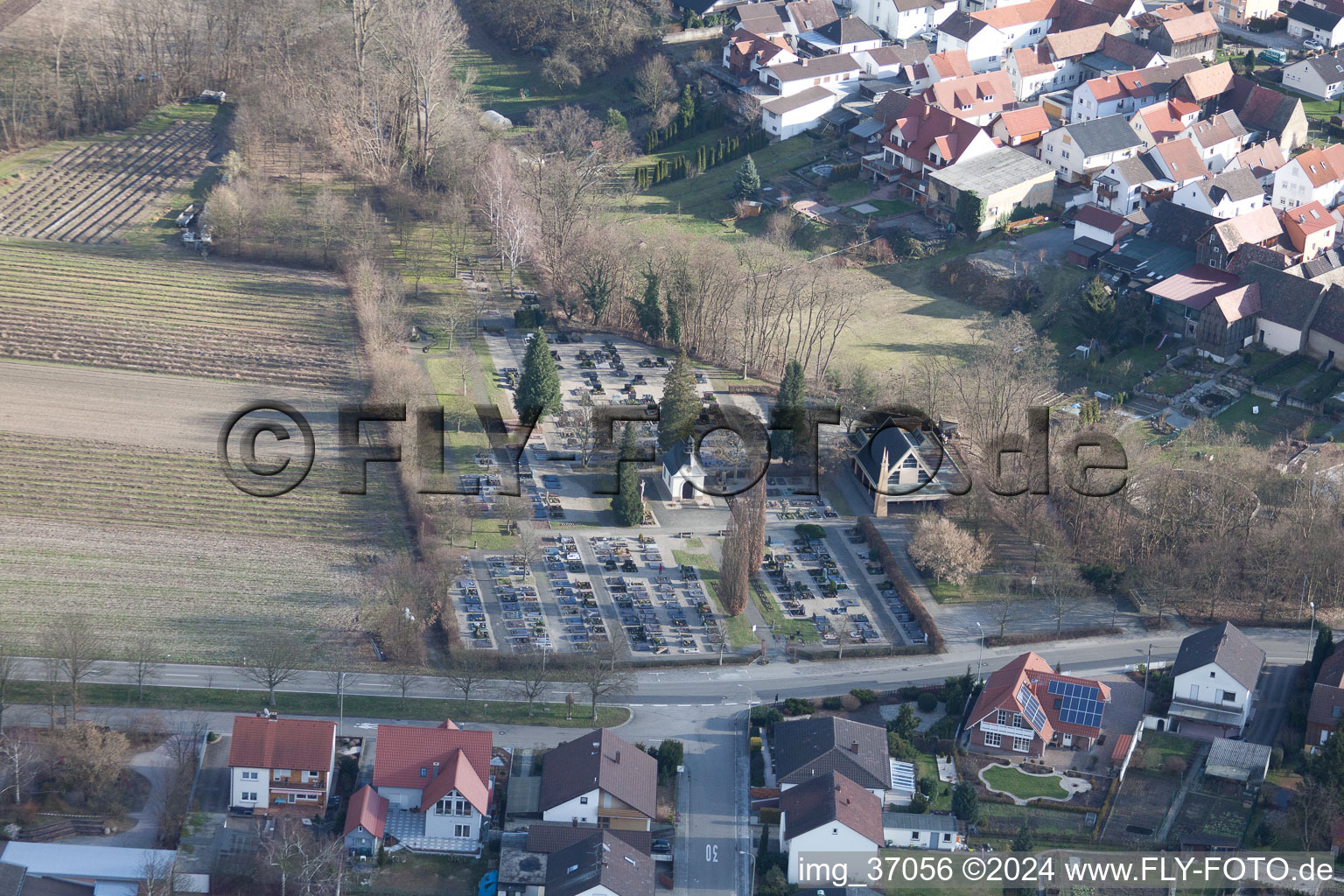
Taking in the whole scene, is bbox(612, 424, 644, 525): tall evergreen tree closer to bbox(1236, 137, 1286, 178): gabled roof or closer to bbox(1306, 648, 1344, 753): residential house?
bbox(1306, 648, 1344, 753): residential house

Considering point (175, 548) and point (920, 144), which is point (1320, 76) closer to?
point (920, 144)

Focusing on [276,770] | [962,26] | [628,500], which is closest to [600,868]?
[276,770]

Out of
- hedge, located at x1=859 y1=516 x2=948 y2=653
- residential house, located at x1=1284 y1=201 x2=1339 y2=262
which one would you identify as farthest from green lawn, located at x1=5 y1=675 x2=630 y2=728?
residential house, located at x1=1284 y1=201 x2=1339 y2=262

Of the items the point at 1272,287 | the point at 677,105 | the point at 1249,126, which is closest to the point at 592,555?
the point at 1272,287

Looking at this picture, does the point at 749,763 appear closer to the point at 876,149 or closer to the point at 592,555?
the point at 592,555

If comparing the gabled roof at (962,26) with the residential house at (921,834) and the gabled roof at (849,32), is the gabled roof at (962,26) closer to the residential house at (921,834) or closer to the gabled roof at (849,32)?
the gabled roof at (849,32)

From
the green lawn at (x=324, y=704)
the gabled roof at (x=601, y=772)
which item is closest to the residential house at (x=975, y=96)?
the green lawn at (x=324, y=704)

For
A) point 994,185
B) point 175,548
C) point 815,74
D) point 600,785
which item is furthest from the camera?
point 815,74
